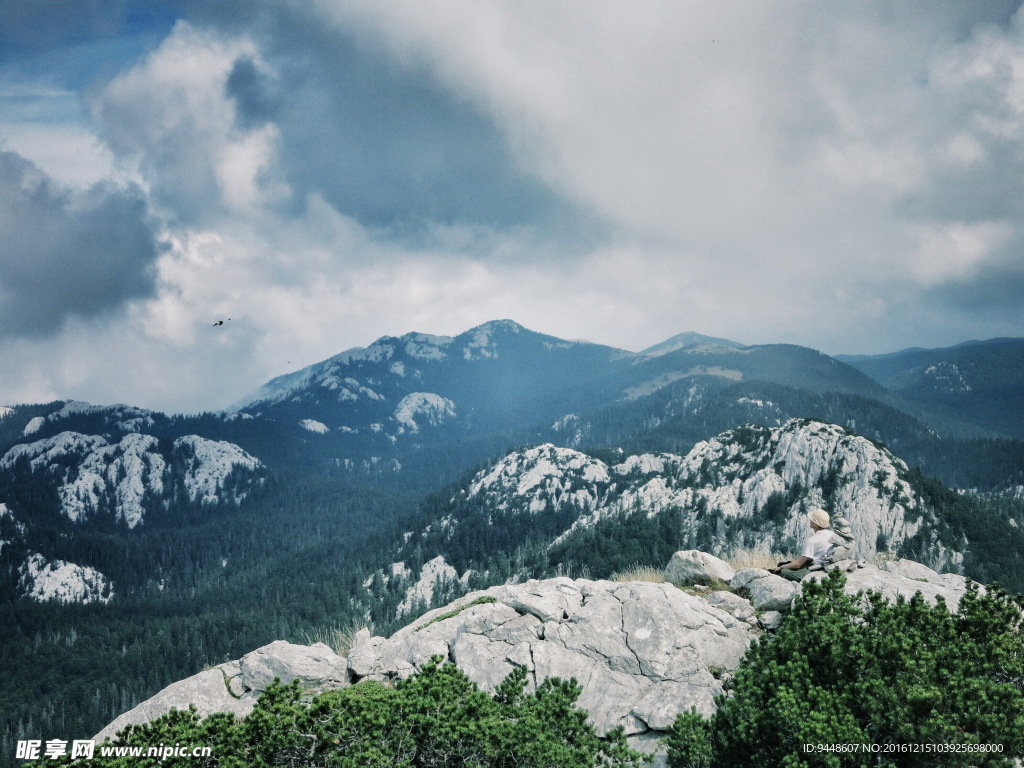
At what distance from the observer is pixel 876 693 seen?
30.3ft

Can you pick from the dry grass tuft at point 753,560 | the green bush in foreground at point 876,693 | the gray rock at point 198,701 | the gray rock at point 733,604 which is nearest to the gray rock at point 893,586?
the gray rock at point 733,604

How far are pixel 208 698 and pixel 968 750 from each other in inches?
875

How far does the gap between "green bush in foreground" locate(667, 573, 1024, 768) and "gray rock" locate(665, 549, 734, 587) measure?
10053 millimetres

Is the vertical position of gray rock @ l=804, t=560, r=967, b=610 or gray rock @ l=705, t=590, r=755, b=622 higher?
gray rock @ l=804, t=560, r=967, b=610

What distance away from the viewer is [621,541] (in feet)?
→ 489

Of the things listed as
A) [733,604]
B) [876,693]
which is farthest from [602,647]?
[876,693]

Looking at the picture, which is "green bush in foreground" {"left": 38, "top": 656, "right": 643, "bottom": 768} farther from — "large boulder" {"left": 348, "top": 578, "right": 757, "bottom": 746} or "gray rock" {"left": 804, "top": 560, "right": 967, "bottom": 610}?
"gray rock" {"left": 804, "top": 560, "right": 967, "bottom": 610}

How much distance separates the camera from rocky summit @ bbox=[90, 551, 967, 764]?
561 inches

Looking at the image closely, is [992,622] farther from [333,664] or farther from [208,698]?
[208,698]

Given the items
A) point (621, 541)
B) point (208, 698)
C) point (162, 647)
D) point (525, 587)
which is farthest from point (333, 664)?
point (162, 647)

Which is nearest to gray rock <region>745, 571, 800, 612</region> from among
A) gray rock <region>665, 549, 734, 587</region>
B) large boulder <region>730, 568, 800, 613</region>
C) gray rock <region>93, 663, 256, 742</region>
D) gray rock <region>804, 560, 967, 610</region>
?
large boulder <region>730, 568, 800, 613</region>

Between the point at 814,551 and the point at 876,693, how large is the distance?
1016cm

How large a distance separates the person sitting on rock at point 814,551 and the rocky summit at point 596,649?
1.88 feet

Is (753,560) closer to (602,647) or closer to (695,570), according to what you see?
(695,570)
